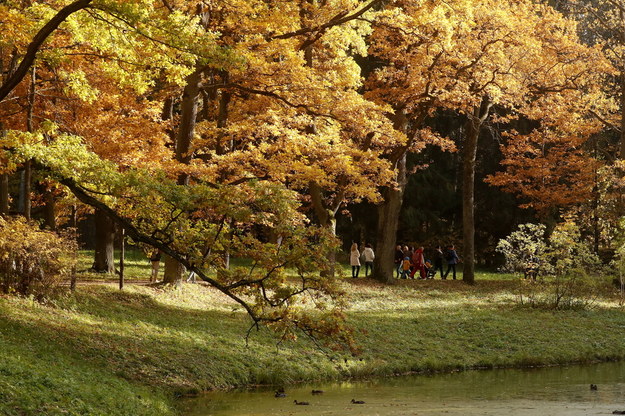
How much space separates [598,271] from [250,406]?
1472cm

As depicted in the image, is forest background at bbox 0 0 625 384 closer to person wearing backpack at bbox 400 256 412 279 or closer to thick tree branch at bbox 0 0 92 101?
thick tree branch at bbox 0 0 92 101

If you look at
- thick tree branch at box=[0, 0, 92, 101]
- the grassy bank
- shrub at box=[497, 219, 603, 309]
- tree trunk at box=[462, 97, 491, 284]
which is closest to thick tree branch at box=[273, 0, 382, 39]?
the grassy bank

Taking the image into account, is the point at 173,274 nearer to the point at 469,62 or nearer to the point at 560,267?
the point at 560,267

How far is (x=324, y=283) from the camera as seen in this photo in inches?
427

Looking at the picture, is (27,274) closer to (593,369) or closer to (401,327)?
(401,327)

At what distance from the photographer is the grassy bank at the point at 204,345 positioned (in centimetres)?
1170

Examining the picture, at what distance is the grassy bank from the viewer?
11703mm

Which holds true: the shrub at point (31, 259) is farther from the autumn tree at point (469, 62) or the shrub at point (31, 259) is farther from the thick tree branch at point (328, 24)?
the autumn tree at point (469, 62)

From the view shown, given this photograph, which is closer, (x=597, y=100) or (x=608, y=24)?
(x=608, y=24)

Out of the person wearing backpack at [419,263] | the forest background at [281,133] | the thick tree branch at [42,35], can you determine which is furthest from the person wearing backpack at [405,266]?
the thick tree branch at [42,35]

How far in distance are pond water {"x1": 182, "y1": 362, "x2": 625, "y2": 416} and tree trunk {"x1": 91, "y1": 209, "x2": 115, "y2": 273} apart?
1136 cm

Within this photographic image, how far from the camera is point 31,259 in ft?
49.9

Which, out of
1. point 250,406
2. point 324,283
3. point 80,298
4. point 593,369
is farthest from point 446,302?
point 324,283

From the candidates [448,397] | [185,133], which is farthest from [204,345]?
[185,133]
